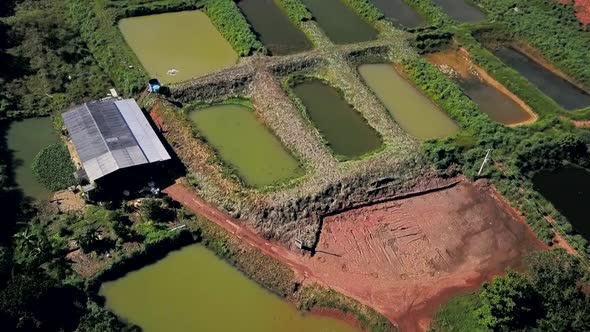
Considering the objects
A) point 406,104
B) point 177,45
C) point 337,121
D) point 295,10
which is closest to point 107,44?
point 177,45

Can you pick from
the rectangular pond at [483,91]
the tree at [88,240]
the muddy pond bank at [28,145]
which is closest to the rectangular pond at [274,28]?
the rectangular pond at [483,91]

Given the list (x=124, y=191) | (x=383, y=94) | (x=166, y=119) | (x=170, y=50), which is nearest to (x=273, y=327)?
(x=124, y=191)

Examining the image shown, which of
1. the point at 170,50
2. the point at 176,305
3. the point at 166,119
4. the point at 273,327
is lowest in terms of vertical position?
the point at 273,327

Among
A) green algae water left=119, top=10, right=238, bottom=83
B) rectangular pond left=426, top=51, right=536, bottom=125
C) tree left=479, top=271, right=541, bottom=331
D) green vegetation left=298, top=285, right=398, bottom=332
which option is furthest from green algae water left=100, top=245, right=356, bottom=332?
rectangular pond left=426, top=51, right=536, bottom=125

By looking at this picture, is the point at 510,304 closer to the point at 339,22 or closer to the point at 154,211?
the point at 154,211

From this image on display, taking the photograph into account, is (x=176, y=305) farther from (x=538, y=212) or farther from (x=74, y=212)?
(x=538, y=212)

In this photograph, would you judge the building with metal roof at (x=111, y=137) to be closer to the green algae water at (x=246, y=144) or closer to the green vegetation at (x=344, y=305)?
the green algae water at (x=246, y=144)

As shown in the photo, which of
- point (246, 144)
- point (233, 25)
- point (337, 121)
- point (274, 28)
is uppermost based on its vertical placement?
point (233, 25)
